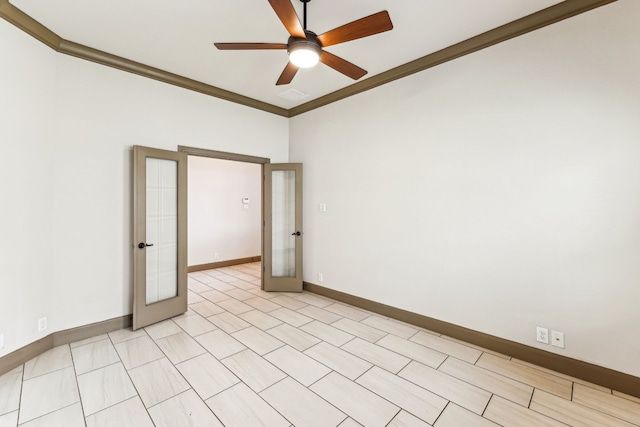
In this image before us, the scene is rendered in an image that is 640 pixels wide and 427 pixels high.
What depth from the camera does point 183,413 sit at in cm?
194

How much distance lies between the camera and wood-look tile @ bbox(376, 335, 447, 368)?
8.66 feet

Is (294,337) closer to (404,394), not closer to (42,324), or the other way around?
(404,394)

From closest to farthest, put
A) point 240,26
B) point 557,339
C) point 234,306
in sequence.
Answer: point 557,339
point 240,26
point 234,306

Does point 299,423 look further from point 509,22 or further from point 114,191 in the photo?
point 509,22

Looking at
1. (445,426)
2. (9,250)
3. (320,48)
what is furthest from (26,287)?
(445,426)

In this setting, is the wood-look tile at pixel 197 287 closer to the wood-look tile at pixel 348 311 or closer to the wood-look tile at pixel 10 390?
the wood-look tile at pixel 348 311

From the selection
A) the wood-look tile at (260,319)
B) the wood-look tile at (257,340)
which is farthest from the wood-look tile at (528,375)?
the wood-look tile at (260,319)

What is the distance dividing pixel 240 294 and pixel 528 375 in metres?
3.79

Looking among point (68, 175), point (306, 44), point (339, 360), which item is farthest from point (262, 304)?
point (306, 44)

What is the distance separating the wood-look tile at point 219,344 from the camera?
2.77m

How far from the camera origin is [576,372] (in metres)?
2.35

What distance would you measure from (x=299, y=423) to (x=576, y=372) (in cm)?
234

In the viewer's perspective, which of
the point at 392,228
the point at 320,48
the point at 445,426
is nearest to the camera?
the point at 445,426

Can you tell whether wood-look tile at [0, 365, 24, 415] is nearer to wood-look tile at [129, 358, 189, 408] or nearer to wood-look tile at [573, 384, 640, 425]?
wood-look tile at [129, 358, 189, 408]
